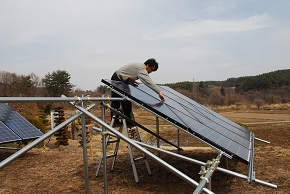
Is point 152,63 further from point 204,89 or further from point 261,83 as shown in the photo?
point 261,83

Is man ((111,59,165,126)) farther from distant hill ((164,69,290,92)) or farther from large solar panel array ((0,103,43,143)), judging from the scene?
distant hill ((164,69,290,92))

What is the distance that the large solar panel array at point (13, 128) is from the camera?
8250mm

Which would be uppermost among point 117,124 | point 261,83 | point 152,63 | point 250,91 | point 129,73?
point 261,83

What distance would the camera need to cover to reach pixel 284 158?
8.15 m

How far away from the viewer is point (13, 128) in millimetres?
9016

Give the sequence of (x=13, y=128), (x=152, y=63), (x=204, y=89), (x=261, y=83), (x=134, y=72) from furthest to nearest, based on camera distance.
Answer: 1. (x=261, y=83)
2. (x=204, y=89)
3. (x=13, y=128)
4. (x=152, y=63)
5. (x=134, y=72)

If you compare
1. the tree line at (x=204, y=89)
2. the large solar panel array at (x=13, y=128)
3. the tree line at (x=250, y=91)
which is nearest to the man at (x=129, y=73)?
the large solar panel array at (x=13, y=128)

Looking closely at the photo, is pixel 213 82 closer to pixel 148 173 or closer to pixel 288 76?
pixel 288 76

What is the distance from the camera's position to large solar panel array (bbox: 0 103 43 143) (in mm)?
8250

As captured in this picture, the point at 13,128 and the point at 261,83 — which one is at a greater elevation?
the point at 261,83

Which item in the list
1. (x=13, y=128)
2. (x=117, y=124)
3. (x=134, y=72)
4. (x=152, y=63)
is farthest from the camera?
(x=13, y=128)

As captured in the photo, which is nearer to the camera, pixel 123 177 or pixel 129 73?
pixel 129 73

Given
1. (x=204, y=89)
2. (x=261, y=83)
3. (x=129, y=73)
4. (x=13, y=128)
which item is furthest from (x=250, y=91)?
(x=129, y=73)

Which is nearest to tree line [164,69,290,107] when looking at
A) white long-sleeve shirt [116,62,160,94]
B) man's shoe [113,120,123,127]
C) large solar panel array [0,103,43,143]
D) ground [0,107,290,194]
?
large solar panel array [0,103,43,143]
